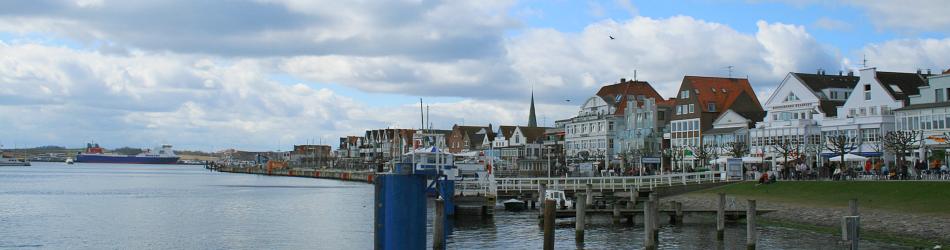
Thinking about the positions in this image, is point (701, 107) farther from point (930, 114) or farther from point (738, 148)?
point (930, 114)

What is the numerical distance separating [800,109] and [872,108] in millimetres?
9852

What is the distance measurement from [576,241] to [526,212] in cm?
2310

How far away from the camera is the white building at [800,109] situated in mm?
91125

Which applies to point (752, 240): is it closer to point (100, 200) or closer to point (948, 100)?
point (948, 100)

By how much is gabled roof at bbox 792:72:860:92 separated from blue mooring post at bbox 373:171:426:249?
3155 inches

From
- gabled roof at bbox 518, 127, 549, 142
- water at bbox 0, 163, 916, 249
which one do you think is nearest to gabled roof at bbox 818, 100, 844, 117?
water at bbox 0, 163, 916, 249

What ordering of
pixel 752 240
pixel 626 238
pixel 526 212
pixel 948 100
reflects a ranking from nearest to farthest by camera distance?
pixel 752 240
pixel 626 238
pixel 526 212
pixel 948 100

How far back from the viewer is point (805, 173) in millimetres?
69188

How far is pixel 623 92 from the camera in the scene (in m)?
130

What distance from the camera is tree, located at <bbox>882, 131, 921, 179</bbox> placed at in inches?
2631

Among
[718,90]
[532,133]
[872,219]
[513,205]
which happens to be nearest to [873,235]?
[872,219]

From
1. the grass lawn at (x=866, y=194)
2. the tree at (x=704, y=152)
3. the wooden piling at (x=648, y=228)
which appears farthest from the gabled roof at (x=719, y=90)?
the wooden piling at (x=648, y=228)

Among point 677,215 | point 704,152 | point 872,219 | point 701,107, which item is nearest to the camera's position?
point 872,219

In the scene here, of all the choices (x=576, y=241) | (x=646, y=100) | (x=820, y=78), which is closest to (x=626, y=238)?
(x=576, y=241)
